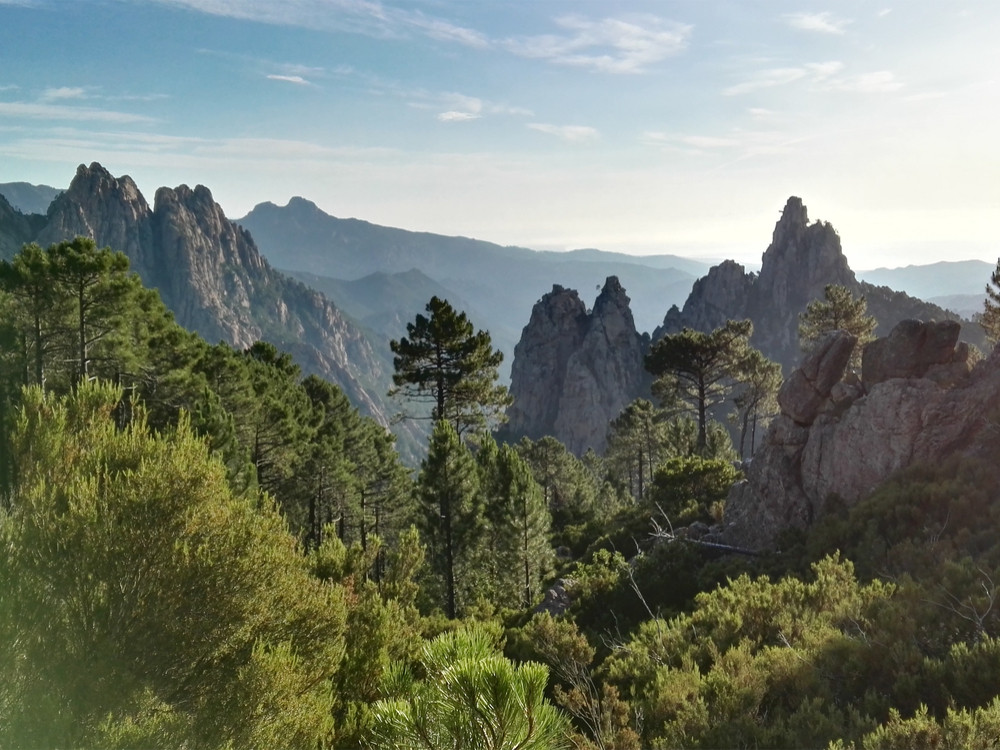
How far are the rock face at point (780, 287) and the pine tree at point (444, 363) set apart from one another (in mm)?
123247

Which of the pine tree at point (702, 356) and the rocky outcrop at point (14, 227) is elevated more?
the rocky outcrop at point (14, 227)

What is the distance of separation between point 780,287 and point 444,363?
144 meters

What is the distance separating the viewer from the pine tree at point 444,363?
73.3 feet

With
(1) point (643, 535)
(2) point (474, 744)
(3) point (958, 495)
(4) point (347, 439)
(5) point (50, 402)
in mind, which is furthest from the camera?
(4) point (347, 439)

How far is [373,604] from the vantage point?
10.6 meters

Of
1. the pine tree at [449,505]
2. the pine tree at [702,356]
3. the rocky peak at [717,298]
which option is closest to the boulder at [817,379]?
the pine tree at [702,356]

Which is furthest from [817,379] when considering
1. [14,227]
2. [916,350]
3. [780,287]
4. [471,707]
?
[14,227]

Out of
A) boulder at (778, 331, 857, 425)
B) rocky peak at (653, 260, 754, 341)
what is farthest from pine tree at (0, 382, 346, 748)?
rocky peak at (653, 260, 754, 341)

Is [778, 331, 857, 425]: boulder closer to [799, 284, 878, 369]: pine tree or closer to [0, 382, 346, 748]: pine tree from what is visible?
[799, 284, 878, 369]: pine tree

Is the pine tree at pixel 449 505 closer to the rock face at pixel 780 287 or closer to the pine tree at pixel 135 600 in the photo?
the pine tree at pixel 135 600

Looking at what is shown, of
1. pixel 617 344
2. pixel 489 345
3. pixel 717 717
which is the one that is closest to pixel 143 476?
pixel 717 717

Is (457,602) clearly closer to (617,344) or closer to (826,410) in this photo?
(826,410)

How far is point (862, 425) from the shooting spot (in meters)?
16.2

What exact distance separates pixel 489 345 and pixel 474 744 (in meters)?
20.7
